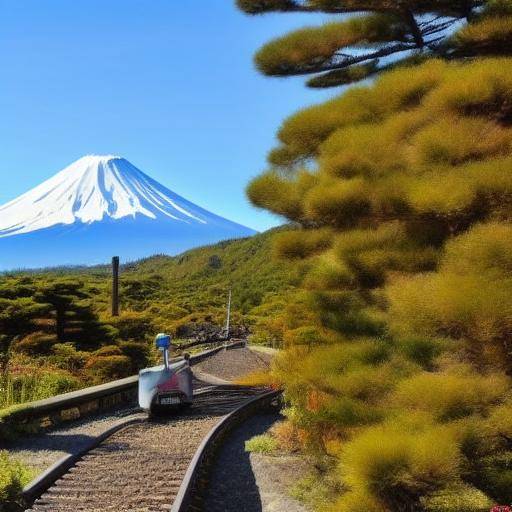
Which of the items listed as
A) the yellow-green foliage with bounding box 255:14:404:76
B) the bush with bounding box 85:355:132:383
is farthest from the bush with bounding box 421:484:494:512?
the bush with bounding box 85:355:132:383

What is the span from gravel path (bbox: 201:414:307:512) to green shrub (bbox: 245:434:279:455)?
0.36ft

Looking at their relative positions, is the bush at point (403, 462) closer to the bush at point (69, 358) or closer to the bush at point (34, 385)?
the bush at point (34, 385)

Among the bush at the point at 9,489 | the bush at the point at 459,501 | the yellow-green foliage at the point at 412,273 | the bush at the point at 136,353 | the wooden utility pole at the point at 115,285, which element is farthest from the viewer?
the wooden utility pole at the point at 115,285

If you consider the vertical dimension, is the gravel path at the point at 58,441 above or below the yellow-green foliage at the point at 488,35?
below

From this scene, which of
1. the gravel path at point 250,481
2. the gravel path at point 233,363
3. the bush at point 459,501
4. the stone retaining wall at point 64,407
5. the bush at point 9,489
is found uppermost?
the bush at point 9,489

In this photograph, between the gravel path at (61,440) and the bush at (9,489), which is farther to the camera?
the gravel path at (61,440)

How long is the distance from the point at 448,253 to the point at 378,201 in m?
0.84

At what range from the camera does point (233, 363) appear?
2391 cm

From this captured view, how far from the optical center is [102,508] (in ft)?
19.7

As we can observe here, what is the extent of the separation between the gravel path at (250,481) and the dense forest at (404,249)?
0.31m

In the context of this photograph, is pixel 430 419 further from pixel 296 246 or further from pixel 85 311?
pixel 85 311

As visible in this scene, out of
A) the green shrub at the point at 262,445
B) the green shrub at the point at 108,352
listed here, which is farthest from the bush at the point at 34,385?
the green shrub at the point at 262,445

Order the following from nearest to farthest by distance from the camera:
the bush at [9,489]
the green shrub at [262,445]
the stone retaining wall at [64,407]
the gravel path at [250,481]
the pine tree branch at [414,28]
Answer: the bush at [9,489], the gravel path at [250,481], the pine tree branch at [414,28], the green shrub at [262,445], the stone retaining wall at [64,407]

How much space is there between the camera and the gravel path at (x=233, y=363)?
21.5 meters
